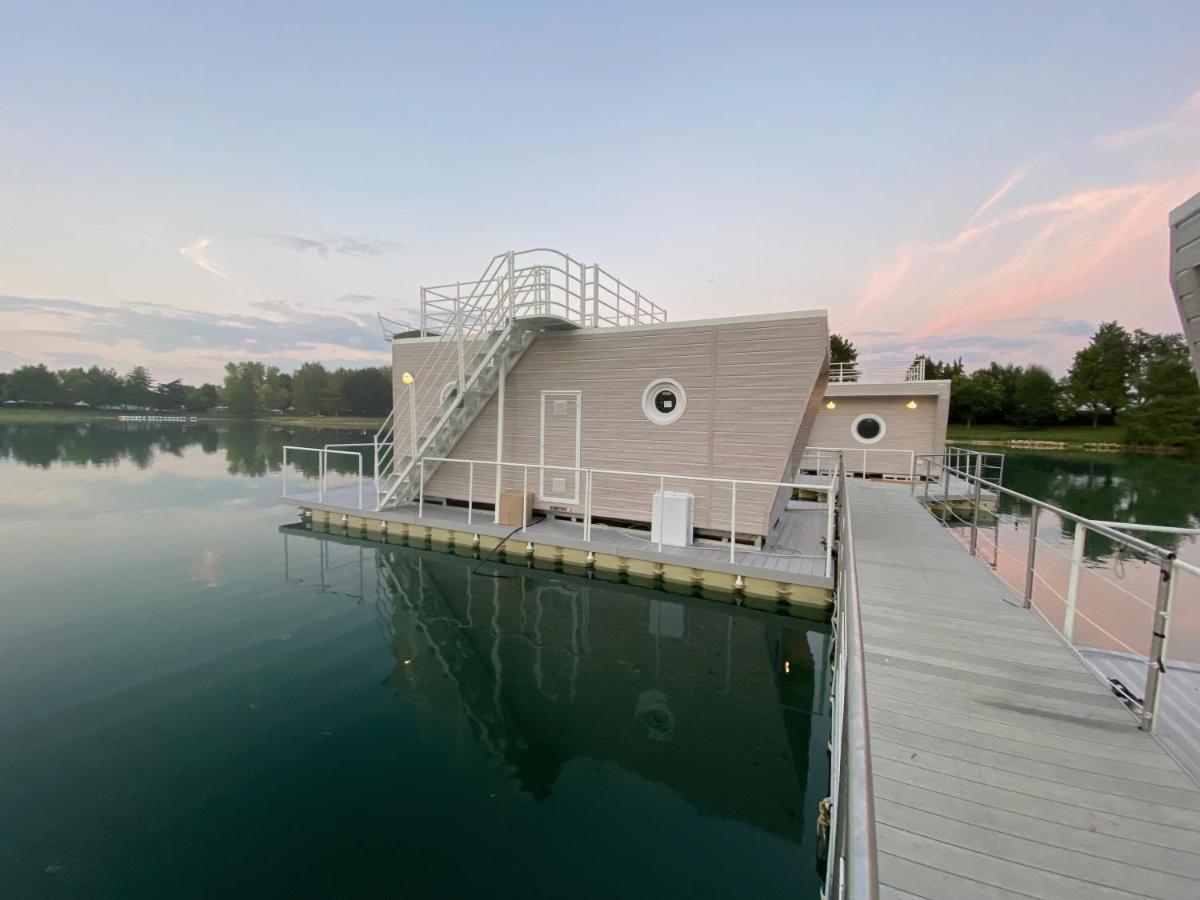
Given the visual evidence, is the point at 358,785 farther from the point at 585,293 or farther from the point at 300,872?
the point at 585,293

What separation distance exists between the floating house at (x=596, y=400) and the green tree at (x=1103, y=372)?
2427 inches

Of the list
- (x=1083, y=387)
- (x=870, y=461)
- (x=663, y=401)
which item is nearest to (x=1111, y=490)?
(x=870, y=461)

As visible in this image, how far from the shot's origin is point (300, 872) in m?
2.72

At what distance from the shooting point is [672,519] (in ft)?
26.0

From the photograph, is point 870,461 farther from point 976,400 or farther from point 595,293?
Result: point 976,400

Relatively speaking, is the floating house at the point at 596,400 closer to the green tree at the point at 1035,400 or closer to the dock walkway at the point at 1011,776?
the dock walkway at the point at 1011,776

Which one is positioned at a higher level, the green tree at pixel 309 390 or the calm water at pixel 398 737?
the green tree at pixel 309 390

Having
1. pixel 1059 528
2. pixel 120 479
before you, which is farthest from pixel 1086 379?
pixel 120 479

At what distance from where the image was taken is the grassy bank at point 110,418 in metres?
54.6

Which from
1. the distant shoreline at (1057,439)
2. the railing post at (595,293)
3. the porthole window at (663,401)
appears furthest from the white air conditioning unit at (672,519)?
the distant shoreline at (1057,439)

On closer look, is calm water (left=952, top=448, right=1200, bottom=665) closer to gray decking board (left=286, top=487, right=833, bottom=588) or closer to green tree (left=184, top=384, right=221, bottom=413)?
gray decking board (left=286, top=487, right=833, bottom=588)

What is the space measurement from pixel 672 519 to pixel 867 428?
13.4 m

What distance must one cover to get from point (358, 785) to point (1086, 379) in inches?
2813

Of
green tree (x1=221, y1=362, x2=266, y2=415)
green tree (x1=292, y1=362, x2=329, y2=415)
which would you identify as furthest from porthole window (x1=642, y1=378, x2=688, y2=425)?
green tree (x1=221, y1=362, x2=266, y2=415)
